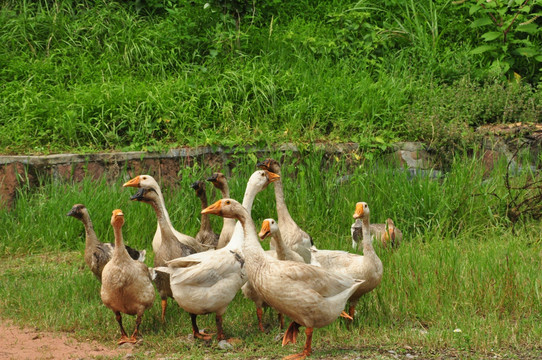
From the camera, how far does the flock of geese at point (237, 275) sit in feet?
18.3

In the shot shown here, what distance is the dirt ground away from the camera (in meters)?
5.79

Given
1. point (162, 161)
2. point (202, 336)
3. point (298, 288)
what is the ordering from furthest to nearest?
1. point (162, 161)
2. point (202, 336)
3. point (298, 288)

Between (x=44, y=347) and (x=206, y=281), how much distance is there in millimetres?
1375

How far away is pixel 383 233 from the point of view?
7926mm

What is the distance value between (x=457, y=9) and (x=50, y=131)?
6752 mm

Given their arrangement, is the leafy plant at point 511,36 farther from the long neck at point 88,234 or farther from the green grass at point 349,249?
the long neck at point 88,234

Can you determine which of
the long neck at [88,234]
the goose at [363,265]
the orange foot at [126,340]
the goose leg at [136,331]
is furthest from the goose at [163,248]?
the goose at [363,265]

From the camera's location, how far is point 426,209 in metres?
8.57

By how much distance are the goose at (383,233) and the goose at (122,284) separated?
2692 mm

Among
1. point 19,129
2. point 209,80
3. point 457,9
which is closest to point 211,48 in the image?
point 209,80

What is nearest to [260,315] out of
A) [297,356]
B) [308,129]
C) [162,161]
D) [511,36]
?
[297,356]

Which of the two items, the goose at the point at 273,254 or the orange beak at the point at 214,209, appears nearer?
the orange beak at the point at 214,209

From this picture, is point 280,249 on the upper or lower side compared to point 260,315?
upper

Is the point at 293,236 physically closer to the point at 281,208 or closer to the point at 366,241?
the point at 281,208
